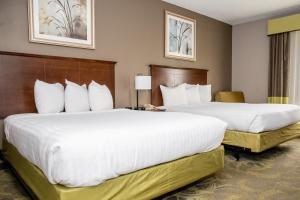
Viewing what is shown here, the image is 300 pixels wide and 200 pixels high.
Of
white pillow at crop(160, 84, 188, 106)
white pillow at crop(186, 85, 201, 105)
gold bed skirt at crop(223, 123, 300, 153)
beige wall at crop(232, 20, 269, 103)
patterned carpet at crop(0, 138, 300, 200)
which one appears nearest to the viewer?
patterned carpet at crop(0, 138, 300, 200)

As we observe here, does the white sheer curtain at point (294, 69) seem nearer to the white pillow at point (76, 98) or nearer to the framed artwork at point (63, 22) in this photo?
the framed artwork at point (63, 22)

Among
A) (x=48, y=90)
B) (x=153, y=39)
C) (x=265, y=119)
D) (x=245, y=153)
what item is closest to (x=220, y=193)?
(x=265, y=119)

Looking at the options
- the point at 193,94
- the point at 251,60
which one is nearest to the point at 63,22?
the point at 193,94

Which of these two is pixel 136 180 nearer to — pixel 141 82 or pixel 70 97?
pixel 70 97

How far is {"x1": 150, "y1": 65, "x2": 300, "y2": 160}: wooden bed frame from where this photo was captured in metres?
2.82

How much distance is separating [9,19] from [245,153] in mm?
3590

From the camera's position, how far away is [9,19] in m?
2.69

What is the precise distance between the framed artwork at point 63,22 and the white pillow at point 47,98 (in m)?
0.63

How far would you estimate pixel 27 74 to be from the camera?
9.09 feet

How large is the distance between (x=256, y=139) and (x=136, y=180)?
1820 mm

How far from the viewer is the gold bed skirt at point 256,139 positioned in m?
2.77

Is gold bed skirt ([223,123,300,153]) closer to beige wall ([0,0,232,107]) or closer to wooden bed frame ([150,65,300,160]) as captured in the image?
wooden bed frame ([150,65,300,160])

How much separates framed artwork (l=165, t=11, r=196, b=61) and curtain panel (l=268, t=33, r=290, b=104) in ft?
5.85

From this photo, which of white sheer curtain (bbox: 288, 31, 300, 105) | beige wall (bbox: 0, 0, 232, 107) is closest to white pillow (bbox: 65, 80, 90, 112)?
beige wall (bbox: 0, 0, 232, 107)
